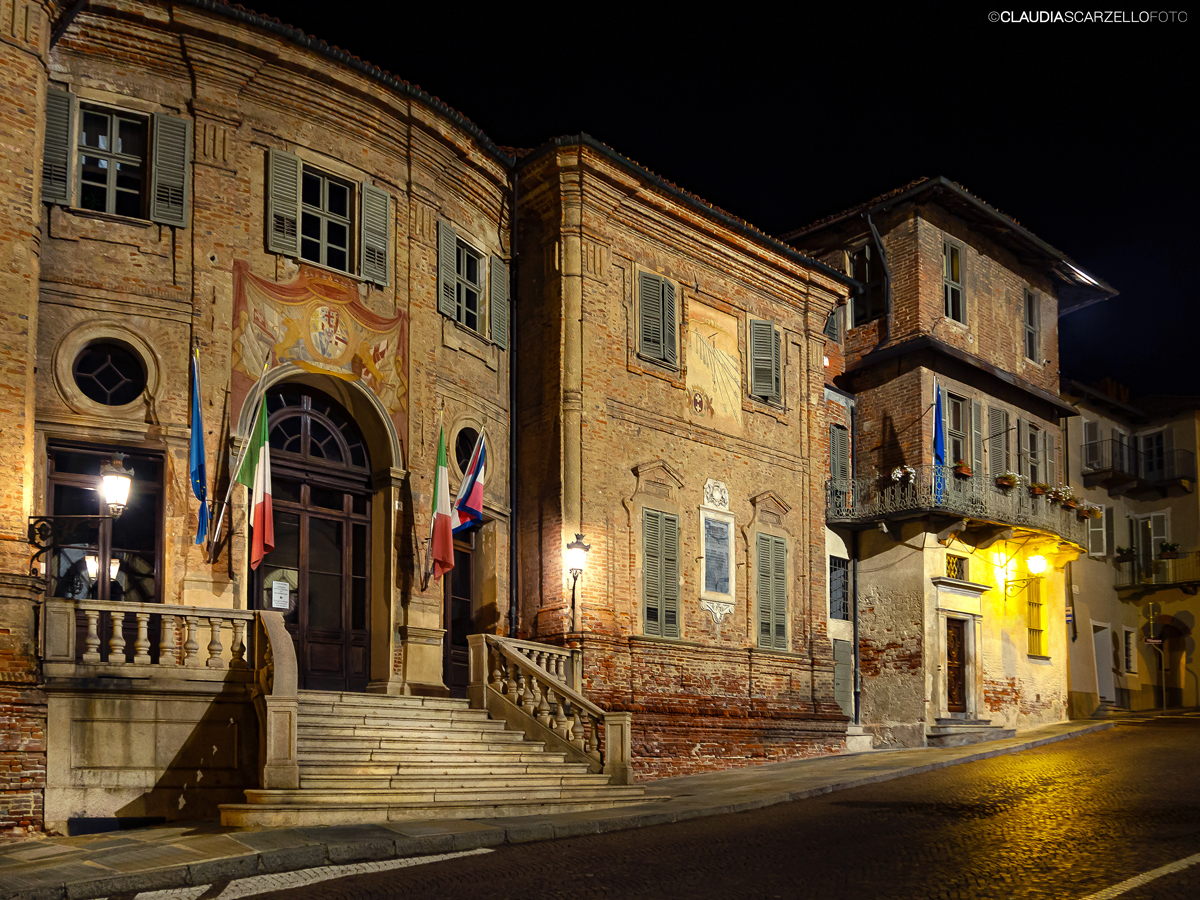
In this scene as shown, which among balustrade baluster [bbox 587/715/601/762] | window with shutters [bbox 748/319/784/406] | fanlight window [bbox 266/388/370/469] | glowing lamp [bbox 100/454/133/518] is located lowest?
balustrade baluster [bbox 587/715/601/762]

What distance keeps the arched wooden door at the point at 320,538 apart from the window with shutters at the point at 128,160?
2937mm

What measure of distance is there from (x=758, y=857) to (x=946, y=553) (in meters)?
16.4

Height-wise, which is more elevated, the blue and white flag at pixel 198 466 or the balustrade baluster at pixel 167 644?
the blue and white flag at pixel 198 466

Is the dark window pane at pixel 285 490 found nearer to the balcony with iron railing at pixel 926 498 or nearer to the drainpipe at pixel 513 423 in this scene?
the drainpipe at pixel 513 423

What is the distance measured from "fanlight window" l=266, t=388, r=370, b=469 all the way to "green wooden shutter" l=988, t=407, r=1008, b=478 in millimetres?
15463

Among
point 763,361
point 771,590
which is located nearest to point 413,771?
point 771,590

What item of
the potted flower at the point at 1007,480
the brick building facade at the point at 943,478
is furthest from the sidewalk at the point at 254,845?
the potted flower at the point at 1007,480

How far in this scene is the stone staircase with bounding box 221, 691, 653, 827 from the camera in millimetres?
12570

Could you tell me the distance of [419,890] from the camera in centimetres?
952

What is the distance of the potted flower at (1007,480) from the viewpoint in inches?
1057

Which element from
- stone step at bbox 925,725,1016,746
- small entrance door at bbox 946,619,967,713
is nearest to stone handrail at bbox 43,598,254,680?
stone step at bbox 925,725,1016,746

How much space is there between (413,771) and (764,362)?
1233 centimetres

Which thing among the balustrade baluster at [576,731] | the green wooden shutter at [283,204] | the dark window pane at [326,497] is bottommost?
the balustrade baluster at [576,731]

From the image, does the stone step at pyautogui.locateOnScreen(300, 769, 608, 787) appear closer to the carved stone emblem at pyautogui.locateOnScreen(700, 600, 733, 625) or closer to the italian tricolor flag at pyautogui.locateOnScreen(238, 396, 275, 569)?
the italian tricolor flag at pyautogui.locateOnScreen(238, 396, 275, 569)
